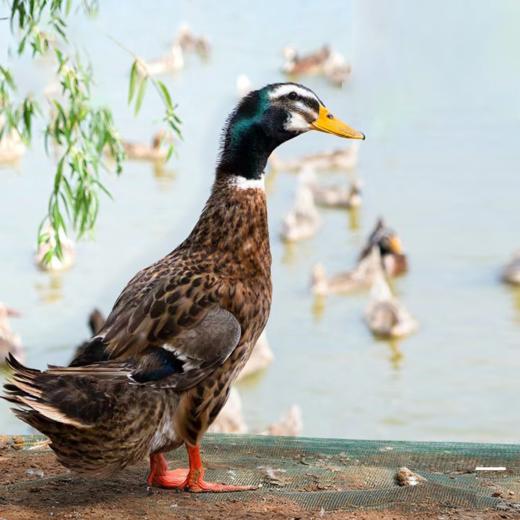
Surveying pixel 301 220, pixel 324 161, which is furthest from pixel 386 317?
pixel 324 161

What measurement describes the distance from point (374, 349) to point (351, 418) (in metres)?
2.15

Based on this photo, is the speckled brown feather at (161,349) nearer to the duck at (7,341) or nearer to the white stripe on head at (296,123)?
the white stripe on head at (296,123)

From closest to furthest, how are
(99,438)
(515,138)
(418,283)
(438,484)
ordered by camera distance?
(99,438) → (438,484) → (418,283) → (515,138)

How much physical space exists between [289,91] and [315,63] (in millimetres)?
17802

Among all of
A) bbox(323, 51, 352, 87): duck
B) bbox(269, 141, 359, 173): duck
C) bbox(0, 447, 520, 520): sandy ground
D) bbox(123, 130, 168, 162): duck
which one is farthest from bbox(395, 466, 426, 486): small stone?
bbox(323, 51, 352, 87): duck

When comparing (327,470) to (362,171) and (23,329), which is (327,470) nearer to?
(23,329)

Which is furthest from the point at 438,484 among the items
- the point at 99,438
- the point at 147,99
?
the point at 147,99

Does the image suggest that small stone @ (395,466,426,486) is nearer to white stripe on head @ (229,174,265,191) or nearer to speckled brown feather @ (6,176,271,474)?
speckled brown feather @ (6,176,271,474)

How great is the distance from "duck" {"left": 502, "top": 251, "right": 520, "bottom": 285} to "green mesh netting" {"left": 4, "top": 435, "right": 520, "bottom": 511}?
9.25m

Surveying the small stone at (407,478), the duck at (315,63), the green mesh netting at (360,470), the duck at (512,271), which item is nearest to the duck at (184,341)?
the green mesh netting at (360,470)

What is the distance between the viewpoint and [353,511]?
13.0 ft

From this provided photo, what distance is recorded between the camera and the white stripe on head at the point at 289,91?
4406 millimetres

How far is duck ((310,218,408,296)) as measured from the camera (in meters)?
13.6

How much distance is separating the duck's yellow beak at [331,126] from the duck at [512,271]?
32.1 ft
